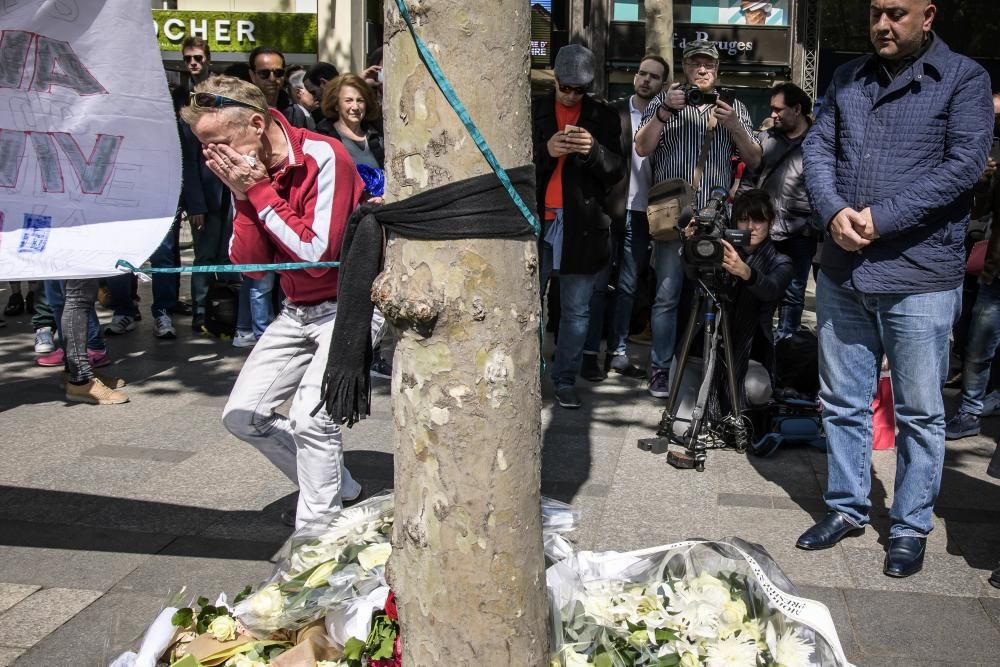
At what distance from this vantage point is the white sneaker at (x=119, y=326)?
8.82m

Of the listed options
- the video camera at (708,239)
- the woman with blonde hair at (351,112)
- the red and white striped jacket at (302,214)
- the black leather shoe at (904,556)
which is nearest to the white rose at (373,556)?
the red and white striped jacket at (302,214)

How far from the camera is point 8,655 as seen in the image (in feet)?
11.5

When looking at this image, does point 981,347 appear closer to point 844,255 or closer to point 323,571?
point 844,255

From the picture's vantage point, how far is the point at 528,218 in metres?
2.34

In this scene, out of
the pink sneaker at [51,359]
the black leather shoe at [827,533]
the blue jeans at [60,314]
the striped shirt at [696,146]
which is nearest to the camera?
the black leather shoe at [827,533]

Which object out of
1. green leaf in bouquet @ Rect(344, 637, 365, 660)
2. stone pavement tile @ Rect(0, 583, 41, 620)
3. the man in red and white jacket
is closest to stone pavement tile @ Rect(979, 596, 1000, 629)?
green leaf in bouquet @ Rect(344, 637, 365, 660)

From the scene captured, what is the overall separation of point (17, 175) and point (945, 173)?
3230 millimetres

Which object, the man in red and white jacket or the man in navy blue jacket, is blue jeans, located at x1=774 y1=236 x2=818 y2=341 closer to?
the man in navy blue jacket

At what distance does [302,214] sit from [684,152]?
3.75 m

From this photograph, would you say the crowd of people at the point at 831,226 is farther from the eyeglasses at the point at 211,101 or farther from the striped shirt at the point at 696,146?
the eyeglasses at the point at 211,101

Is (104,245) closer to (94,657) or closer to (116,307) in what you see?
(94,657)

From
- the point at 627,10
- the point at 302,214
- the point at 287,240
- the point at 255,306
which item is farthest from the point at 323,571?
the point at 627,10

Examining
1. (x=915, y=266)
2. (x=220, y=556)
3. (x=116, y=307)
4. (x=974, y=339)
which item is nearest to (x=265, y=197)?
(x=220, y=556)

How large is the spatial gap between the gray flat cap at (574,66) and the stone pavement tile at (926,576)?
331 centimetres
